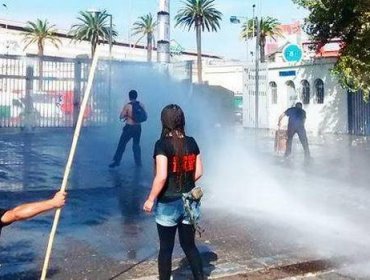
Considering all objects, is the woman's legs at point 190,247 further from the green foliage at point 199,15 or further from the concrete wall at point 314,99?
the green foliage at point 199,15

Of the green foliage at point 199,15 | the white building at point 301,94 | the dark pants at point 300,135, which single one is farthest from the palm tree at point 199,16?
the dark pants at point 300,135

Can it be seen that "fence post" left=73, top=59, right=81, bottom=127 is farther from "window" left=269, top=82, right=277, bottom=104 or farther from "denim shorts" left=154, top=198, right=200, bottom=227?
"denim shorts" left=154, top=198, right=200, bottom=227

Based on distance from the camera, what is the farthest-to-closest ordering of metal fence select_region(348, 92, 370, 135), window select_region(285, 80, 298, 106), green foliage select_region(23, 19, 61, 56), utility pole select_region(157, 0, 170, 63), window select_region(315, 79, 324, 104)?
green foliage select_region(23, 19, 61, 56) → window select_region(285, 80, 298, 106) → window select_region(315, 79, 324, 104) → utility pole select_region(157, 0, 170, 63) → metal fence select_region(348, 92, 370, 135)

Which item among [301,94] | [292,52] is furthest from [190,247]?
[301,94]

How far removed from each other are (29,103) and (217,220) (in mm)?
15900

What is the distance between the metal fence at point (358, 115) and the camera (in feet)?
75.4

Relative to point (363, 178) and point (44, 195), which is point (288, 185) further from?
point (44, 195)

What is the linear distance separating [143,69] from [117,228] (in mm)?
18116

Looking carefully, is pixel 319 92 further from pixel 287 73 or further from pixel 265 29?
pixel 265 29

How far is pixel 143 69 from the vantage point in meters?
24.8

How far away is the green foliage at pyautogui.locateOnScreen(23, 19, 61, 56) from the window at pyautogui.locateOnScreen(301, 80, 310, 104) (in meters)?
39.7

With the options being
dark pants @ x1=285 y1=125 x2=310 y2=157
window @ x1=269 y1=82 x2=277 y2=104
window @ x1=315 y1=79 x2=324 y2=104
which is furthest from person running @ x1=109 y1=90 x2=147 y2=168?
window @ x1=269 y1=82 x2=277 y2=104

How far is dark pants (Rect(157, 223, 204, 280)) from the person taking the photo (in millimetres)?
4723

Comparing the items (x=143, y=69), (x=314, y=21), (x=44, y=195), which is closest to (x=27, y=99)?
(x=143, y=69)
